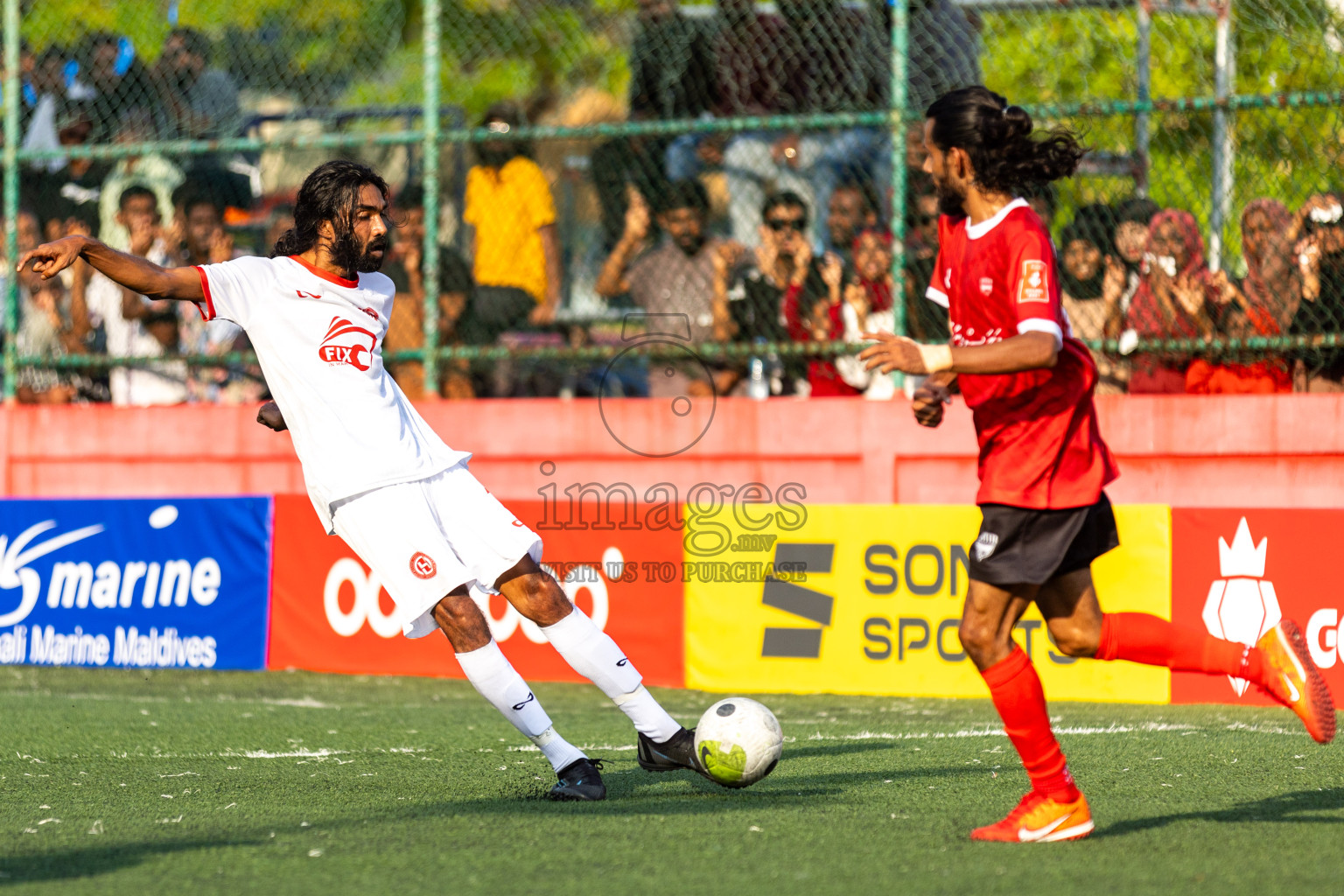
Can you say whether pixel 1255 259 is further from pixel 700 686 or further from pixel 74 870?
pixel 74 870

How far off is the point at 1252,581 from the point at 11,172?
8904mm

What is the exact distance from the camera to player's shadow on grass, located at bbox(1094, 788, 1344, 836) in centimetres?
527

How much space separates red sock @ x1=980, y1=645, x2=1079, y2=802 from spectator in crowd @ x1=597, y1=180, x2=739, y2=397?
19.0 ft

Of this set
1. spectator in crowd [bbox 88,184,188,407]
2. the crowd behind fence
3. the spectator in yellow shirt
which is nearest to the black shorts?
the crowd behind fence

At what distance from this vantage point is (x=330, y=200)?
19.1 ft

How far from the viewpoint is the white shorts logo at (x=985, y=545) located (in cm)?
500

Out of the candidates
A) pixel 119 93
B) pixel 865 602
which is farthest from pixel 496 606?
pixel 119 93

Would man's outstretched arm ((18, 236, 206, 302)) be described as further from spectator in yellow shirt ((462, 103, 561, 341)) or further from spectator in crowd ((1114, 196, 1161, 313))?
spectator in crowd ((1114, 196, 1161, 313))

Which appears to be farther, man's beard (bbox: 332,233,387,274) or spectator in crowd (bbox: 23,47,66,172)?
spectator in crowd (bbox: 23,47,66,172)

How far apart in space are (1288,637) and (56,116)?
10.4 metres

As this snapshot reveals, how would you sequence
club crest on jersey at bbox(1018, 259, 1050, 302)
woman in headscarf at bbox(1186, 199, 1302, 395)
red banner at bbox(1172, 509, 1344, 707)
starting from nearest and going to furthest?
1. club crest on jersey at bbox(1018, 259, 1050, 302)
2. red banner at bbox(1172, 509, 1344, 707)
3. woman in headscarf at bbox(1186, 199, 1302, 395)

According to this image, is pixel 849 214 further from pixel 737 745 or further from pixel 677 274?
pixel 737 745

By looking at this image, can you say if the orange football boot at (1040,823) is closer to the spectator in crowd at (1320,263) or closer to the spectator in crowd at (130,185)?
the spectator in crowd at (1320,263)

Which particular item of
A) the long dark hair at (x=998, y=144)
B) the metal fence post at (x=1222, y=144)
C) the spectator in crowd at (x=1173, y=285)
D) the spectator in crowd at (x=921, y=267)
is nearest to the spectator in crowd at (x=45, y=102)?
the spectator in crowd at (x=921, y=267)
